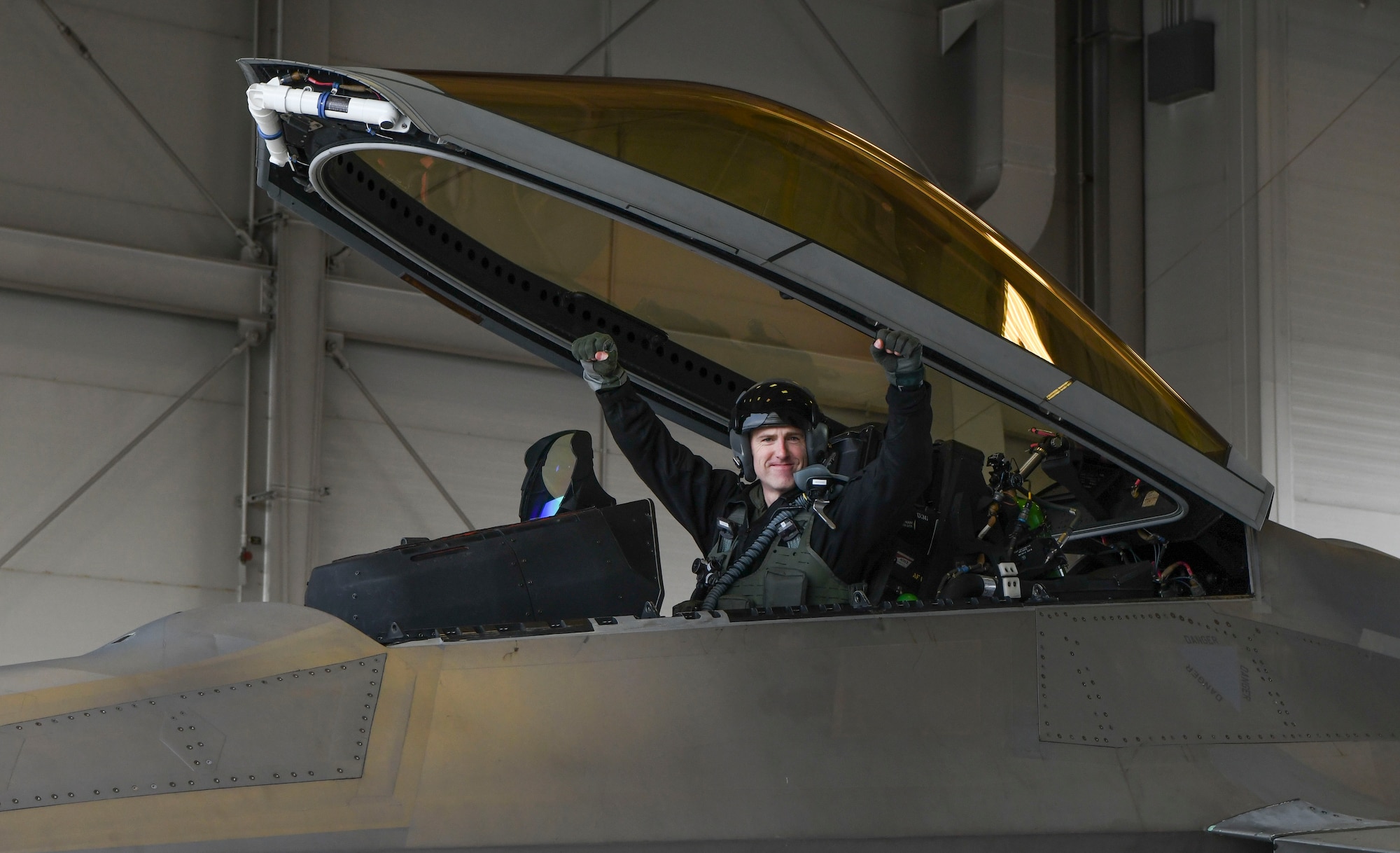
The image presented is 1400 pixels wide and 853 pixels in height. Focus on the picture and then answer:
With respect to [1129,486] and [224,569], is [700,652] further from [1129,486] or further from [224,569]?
→ [224,569]

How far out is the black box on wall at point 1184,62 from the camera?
1049 cm

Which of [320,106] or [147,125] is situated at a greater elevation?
[147,125]

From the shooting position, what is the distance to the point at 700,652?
2762 mm

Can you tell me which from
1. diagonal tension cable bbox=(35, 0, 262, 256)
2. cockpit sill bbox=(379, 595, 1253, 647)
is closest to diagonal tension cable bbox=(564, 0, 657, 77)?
diagonal tension cable bbox=(35, 0, 262, 256)

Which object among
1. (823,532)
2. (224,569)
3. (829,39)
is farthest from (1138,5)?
(823,532)

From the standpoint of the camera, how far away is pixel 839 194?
10.5ft

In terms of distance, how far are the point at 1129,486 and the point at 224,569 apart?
18.6ft

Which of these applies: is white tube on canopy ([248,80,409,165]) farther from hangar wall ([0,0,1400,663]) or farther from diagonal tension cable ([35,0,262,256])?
diagonal tension cable ([35,0,262,256])

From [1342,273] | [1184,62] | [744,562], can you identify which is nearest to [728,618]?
[744,562]

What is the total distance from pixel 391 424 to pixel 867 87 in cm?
448

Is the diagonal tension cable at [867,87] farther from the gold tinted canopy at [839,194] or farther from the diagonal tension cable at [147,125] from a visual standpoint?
the gold tinted canopy at [839,194]

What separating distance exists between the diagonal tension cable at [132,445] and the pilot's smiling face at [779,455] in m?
5.03

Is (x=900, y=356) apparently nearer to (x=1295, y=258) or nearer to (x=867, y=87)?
(x=867, y=87)

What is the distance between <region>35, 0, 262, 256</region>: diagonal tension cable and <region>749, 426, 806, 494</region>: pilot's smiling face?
17.0 ft
